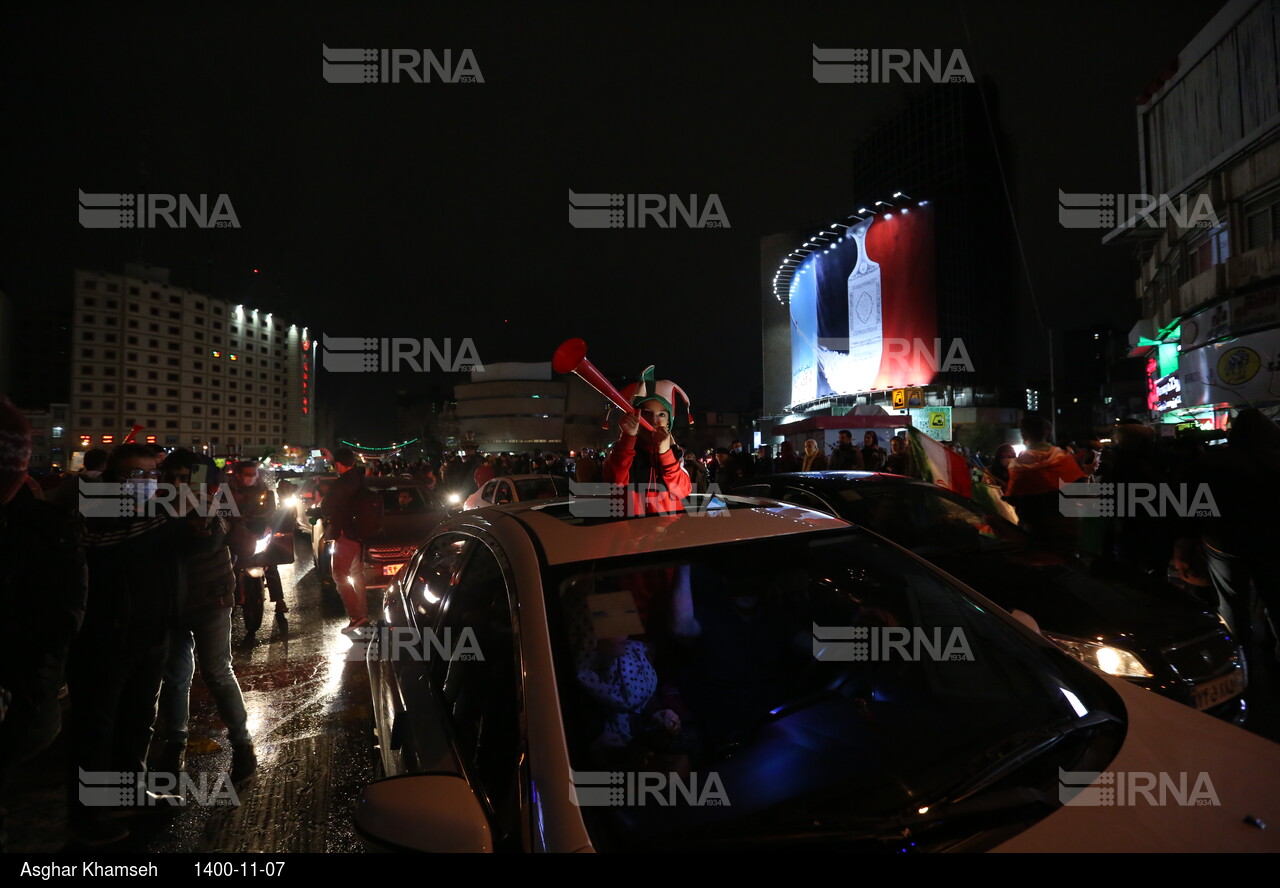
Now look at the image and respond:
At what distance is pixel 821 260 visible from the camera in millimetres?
48375

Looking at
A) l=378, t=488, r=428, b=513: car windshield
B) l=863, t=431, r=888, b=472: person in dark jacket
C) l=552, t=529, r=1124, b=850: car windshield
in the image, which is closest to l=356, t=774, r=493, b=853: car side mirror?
l=552, t=529, r=1124, b=850: car windshield

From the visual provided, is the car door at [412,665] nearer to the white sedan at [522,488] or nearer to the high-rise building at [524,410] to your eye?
the white sedan at [522,488]

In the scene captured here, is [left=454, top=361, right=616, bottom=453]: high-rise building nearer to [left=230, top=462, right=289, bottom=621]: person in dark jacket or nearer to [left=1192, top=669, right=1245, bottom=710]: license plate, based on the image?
[left=230, top=462, right=289, bottom=621]: person in dark jacket

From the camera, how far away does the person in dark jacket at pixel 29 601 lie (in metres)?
2.03

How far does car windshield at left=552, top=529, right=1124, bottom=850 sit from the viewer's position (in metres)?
1.49

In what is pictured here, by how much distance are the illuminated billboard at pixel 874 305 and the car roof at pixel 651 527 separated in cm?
4137

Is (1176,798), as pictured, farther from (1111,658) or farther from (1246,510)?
(1246,510)

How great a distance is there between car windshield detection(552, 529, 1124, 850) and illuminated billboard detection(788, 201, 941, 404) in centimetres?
4123

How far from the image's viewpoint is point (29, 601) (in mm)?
2100

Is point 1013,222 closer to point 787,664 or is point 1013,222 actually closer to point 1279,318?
point 1279,318

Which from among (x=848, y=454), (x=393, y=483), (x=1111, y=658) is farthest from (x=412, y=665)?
(x=848, y=454)

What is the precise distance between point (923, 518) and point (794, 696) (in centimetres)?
282

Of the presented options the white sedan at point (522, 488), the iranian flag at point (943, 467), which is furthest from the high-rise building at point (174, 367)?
the iranian flag at point (943, 467)

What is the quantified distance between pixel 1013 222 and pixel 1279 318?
53228 mm
